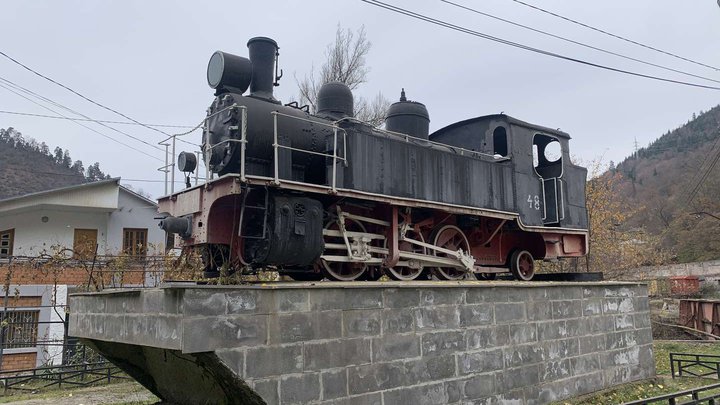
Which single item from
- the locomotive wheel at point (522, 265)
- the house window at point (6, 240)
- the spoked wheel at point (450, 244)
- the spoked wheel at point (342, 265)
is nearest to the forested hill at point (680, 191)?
the locomotive wheel at point (522, 265)

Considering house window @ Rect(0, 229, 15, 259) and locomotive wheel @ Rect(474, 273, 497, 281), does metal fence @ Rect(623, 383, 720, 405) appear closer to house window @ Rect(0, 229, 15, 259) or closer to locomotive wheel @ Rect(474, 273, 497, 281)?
locomotive wheel @ Rect(474, 273, 497, 281)

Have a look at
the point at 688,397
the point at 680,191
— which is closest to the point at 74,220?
the point at 688,397

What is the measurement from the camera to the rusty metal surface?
2088 centimetres

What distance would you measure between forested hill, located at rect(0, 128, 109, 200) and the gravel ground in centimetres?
3349

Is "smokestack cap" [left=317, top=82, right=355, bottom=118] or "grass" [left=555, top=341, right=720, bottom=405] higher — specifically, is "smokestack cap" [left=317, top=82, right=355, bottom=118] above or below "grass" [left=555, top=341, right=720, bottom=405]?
above

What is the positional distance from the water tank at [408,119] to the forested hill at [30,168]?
38.1m

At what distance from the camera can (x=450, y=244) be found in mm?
9125

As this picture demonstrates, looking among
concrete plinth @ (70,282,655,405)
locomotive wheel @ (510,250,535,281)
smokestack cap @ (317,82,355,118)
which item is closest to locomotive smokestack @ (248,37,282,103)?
smokestack cap @ (317,82,355,118)

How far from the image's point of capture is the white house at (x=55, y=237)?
679 inches

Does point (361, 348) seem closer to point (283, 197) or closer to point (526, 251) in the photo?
point (283, 197)

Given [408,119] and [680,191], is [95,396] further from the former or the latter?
[680,191]

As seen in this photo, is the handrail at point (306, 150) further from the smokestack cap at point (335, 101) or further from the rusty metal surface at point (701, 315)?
the rusty metal surface at point (701, 315)

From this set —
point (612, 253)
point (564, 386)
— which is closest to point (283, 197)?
point (564, 386)

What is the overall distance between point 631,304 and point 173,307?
26.4 feet
